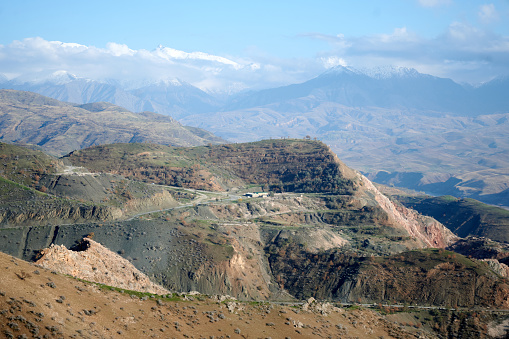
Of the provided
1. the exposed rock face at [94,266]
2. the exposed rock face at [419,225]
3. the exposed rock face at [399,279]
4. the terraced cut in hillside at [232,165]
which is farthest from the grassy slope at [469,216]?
the exposed rock face at [94,266]

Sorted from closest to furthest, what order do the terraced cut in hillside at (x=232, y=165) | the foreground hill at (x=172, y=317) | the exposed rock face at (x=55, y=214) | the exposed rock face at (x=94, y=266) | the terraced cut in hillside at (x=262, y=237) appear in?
1. the foreground hill at (x=172, y=317)
2. the exposed rock face at (x=94, y=266)
3. the terraced cut in hillside at (x=262, y=237)
4. the exposed rock face at (x=55, y=214)
5. the terraced cut in hillside at (x=232, y=165)

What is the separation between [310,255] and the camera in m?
86.6

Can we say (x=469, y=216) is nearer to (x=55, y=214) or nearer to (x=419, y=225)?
(x=419, y=225)

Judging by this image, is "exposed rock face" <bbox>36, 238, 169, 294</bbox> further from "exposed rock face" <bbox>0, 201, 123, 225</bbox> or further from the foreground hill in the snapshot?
"exposed rock face" <bbox>0, 201, 123, 225</bbox>

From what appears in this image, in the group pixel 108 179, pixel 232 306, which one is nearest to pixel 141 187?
pixel 108 179

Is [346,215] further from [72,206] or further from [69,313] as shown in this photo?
[69,313]

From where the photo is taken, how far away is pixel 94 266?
54719mm

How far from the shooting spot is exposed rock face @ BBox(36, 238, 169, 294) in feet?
166

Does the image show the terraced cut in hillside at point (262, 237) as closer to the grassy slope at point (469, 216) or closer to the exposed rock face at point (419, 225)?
the exposed rock face at point (419, 225)

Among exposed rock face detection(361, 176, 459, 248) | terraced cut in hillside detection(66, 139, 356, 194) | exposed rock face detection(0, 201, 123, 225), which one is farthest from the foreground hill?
terraced cut in hillside detection(66, 139, 356, 194)

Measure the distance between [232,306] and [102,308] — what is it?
1487 centimetres

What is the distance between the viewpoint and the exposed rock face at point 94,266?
5050 cm

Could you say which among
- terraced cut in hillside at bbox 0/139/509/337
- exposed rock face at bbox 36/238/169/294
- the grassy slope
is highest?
exposed rock face at bbox 36/238/169/294

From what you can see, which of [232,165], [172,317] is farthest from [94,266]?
[232,165]
